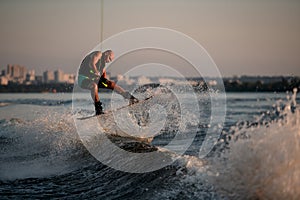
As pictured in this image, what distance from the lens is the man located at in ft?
37.7

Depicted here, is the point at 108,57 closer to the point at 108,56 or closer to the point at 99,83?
the point at 108,56

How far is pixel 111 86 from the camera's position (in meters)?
11.7

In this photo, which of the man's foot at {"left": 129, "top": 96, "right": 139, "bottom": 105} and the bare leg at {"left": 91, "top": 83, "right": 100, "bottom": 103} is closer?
the bare leg at {"left": 91, "top": 83, "right": 100, "bottom": 103}

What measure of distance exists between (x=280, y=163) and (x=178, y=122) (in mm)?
9538

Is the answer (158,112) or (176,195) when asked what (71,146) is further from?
(176,195)

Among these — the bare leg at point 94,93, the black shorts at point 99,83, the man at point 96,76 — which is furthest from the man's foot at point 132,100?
the bare leg at point 94,93

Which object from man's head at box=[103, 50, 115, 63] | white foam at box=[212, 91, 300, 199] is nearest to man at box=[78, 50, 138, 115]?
man's head at box=[103, 50, 115, 63]

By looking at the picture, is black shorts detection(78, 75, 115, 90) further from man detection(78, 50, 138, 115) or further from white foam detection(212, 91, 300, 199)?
white foam detection(212, 91, 300, 199)

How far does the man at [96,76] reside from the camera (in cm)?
1149

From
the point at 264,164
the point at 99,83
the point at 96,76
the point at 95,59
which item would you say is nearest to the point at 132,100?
the point at 99,83

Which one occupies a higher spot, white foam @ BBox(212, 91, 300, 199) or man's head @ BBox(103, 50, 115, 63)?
man's head @ BBox(103, 50, 115, 63)

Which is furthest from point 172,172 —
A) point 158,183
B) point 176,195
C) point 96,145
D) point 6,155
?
point 6,155

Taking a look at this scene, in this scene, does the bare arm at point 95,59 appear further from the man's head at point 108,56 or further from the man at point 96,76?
the man's head at point 108,56

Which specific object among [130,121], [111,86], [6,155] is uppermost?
[111,86]
